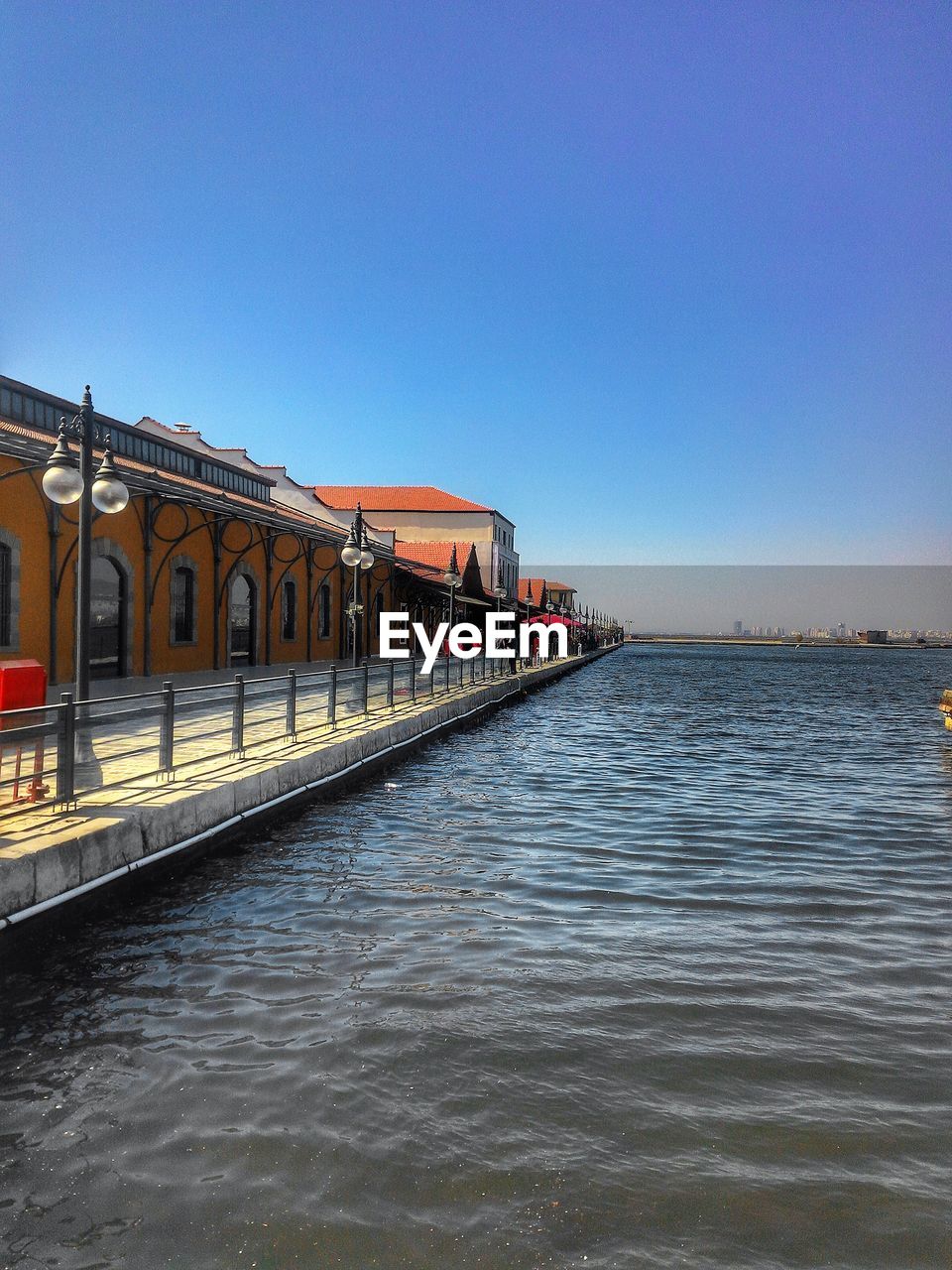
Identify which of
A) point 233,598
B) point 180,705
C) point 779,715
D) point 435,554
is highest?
point 435,554

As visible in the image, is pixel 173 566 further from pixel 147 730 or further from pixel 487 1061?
pixel 487 1061

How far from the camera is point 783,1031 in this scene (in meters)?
5.33

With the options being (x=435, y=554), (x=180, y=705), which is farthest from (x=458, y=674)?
(x=435, y=554)

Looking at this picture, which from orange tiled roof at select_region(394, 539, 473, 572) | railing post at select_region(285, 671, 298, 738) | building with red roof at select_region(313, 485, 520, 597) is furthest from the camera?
building with red roof at select_region(313, 485, 520, 597)

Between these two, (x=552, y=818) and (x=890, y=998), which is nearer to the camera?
(x=890, y=998)

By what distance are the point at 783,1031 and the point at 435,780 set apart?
9.37 m

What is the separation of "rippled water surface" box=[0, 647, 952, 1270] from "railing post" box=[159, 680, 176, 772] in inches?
39.3

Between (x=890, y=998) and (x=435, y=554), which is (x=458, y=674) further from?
(x=435, y=554)

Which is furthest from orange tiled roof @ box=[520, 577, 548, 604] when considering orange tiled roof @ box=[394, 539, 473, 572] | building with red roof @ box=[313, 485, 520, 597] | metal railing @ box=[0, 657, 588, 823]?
metal railing @ box=[0, 657, 588, 823]

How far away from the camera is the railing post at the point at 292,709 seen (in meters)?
12.0

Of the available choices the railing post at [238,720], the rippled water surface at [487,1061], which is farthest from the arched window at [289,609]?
the rippled water surface at [487,1061]

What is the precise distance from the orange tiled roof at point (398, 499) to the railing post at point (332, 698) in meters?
58.7

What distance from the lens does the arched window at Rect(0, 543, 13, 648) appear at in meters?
15.2

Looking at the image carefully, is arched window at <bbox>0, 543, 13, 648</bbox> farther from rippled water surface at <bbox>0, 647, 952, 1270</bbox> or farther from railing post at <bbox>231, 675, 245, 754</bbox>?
rippled water surface at <bbox>0, 647, 952, 1270</bbox>
